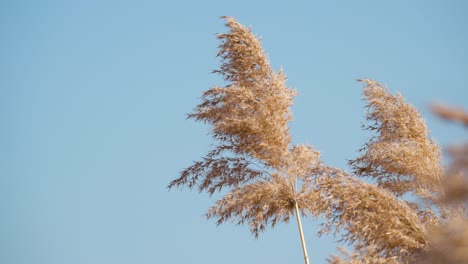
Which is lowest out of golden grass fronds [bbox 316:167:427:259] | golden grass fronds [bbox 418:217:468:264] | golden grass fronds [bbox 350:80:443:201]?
golden grass fronds [bbox 418:217:468:264]

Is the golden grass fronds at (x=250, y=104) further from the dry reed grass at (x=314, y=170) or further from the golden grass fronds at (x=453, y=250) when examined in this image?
the golden grass fronds at (x=453, y=250)

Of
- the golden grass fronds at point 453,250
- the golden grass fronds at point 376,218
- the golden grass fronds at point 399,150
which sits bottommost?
the golden grass fronds at point 453,250

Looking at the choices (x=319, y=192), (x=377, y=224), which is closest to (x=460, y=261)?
(x=377, y=224)

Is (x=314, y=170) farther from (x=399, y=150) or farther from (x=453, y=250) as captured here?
(x=453, y=250)

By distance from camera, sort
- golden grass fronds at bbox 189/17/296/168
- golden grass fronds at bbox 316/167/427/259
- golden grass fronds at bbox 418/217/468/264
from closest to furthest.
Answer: golden grass fronds at bbox 418/217/468/264
golden grass fronds at bbox 316/167/427/259
golden grass fronds at bbox 189/17/296/168

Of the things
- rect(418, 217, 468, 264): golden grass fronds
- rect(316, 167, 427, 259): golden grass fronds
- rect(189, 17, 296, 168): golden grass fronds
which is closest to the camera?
rect(418, 217, 468, 264): golden grass fronds

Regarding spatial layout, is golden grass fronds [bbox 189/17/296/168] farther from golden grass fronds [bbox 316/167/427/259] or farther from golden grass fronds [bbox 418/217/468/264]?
golden grass fronds [bbox 418/217/468/264]

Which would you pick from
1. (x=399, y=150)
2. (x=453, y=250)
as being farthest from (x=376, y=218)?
(x=453, y=250)

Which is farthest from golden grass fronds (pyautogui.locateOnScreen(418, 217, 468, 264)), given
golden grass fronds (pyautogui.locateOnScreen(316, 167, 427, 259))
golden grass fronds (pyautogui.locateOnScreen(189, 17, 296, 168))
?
golden grass fronds (pyautogui.locateOnScreen(189, 17, 296, 168))

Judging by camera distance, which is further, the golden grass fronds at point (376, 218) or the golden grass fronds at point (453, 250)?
the golden grass fronds at point (376, 218)

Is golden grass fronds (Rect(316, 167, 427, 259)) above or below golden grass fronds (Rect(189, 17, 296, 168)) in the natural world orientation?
below

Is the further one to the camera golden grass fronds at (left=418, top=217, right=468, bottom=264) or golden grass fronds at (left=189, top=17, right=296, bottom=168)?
golden grass fronds at (left=189, top=17, right=296, bottom=168)

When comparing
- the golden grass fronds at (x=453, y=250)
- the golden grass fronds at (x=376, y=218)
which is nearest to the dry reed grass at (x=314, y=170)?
the golden grass fronds at (x=376, y=218)

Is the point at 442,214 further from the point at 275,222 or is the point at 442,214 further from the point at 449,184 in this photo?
the point at 449,184
